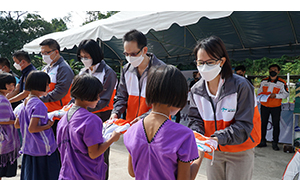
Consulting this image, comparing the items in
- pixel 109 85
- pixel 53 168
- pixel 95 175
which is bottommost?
pixel 53 168

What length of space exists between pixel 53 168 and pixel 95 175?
3.24ft

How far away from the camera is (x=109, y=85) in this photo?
273 cm

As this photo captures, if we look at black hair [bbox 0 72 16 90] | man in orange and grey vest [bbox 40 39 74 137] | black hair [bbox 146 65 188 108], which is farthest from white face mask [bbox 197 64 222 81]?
black hair [bbox 0 72 16 90]

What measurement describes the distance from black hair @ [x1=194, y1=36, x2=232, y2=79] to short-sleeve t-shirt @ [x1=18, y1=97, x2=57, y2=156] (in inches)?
67.8

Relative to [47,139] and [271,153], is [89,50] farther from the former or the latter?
[271,153]

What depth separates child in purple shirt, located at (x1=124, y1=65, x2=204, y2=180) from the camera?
111cm

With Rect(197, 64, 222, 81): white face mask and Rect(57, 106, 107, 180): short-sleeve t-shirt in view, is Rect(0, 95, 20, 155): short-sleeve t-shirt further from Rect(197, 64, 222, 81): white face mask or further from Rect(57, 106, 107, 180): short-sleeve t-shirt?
Rect(197, 64, 222, 81): white face mask

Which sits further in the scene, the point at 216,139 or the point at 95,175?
the point at 95,175

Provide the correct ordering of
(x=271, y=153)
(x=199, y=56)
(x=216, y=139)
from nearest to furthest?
(x=216, y=139) → (x=199, y=56) → (x=271, y=153)

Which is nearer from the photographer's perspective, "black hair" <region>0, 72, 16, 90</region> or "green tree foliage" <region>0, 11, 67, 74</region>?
"black hair" <region>0, 72, 16, 90</region>

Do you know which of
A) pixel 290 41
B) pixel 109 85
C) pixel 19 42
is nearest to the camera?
pixel 109 85

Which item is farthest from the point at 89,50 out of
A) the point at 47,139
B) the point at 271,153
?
the point at 271,153

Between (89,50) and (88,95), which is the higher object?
(89,50)

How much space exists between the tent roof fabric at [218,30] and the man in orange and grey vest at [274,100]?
60.9 inches
